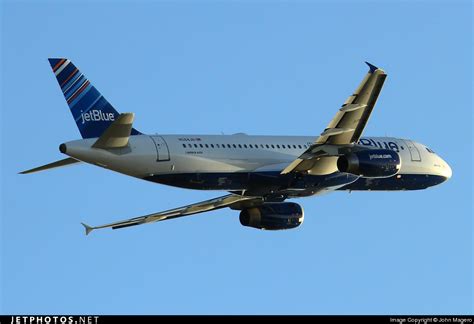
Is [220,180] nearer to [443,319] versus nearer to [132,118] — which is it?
[132,118]

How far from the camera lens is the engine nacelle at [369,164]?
6194 centimetres

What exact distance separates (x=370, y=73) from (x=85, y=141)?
1247 cm

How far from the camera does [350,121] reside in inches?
2372

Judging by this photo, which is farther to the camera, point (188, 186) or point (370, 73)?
point (188, 186)

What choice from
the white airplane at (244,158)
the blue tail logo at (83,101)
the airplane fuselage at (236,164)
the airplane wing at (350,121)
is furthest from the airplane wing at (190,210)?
the blue tail logo at (83,101)

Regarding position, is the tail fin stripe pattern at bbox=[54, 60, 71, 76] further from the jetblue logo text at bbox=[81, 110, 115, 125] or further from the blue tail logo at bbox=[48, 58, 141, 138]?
the jetblue logo text at bbox=[81, 110, 115, 125]

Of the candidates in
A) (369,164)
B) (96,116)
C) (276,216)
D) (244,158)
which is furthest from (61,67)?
(369,164)

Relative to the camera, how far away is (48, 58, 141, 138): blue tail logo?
201ft

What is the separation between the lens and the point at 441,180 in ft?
230

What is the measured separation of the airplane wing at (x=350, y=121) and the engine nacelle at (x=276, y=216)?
13.5 ft

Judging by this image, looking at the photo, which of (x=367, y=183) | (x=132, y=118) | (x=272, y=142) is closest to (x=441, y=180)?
(x=367, y=183)

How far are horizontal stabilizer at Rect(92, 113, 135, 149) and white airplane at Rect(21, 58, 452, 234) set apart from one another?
41 mm

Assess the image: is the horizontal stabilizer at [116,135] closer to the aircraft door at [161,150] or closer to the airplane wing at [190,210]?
the aircraft door at [161,150]

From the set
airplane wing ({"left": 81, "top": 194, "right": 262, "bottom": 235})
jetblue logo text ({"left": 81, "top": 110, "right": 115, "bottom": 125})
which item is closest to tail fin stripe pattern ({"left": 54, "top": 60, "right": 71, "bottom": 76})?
jetblue logo text ({"left": 81, "top": 110, "right": 115, "bottom": 125})
